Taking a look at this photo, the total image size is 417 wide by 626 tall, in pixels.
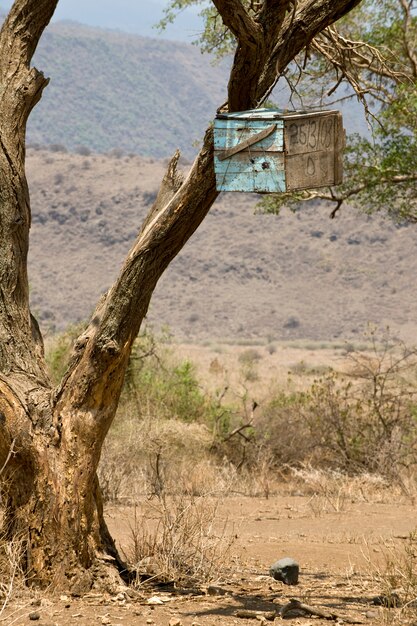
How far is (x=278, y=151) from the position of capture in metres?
5.28

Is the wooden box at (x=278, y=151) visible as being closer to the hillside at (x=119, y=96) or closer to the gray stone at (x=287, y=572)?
the gray stone at (x=287, y=572)

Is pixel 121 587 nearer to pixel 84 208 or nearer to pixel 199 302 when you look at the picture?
pixel 199 302

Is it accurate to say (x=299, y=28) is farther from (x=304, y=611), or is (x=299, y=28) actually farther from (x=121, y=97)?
(x=121, y=97)

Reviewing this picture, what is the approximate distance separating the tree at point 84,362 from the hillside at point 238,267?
40883 millimetres

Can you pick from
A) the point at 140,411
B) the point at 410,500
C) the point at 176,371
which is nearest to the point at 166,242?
the point at 410,500

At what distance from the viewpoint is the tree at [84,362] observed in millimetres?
5797

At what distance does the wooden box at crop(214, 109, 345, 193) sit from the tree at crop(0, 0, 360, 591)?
356 millimetres

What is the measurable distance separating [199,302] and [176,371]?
35590 millimetres

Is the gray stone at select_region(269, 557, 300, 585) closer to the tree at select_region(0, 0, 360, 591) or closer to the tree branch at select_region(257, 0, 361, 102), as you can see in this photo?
the tree at select_region(0, 0, 360, 591)

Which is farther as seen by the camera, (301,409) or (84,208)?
(84,208)

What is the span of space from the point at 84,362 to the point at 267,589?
1.77 metres

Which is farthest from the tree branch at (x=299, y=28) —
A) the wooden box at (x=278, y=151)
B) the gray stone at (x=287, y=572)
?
the gray stone at (x=287, y=572)

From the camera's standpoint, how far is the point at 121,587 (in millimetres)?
5988

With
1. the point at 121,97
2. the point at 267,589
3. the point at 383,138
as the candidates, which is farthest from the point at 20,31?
the point at 121,97
